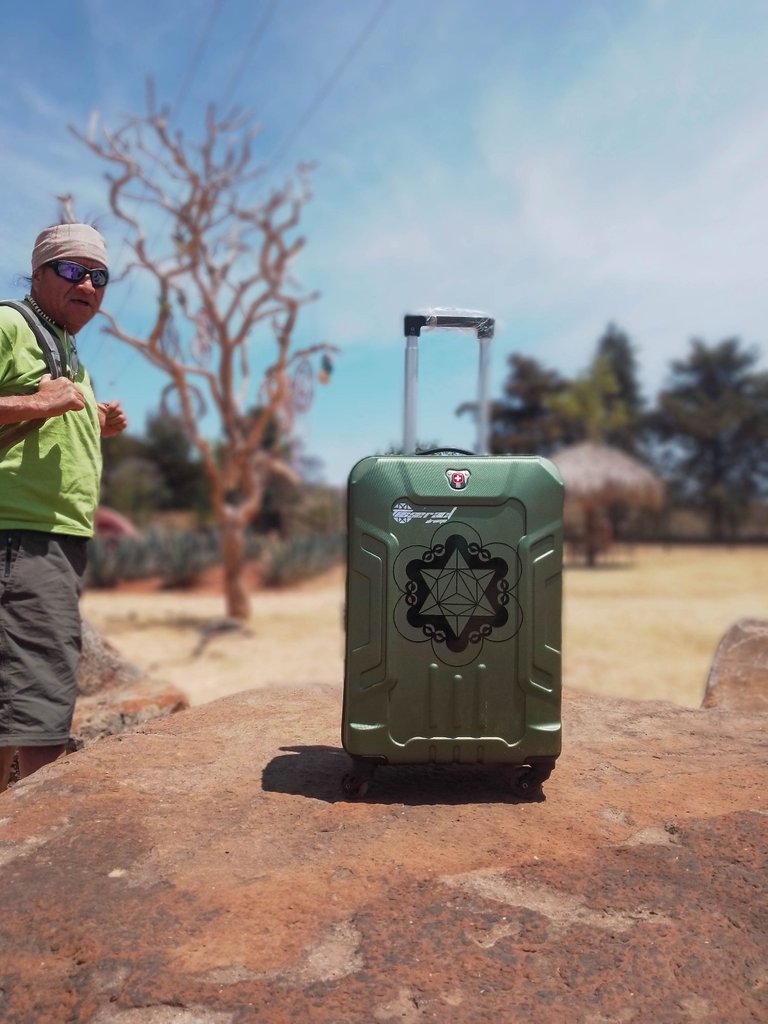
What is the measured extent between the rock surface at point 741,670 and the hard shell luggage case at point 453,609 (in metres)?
1.54

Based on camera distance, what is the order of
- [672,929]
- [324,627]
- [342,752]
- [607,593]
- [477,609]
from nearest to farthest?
[672,929], [477,609], [342,752], [324,627], [607,593]

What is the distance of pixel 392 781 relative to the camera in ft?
7.91

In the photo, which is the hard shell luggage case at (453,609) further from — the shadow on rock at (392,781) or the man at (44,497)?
the man at (44,497)

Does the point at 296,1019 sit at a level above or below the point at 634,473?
below

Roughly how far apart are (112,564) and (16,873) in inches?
633

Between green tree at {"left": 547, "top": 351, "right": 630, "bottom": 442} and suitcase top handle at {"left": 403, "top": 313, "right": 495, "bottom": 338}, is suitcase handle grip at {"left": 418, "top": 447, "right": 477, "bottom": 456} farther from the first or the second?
green tree at {"left": 547, "top": 351, "right": 630, "bottom": 442}

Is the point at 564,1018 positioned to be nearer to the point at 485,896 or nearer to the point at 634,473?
the point at 485,896

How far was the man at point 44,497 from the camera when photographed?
2.41m

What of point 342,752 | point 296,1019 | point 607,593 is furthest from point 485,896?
point 607,593

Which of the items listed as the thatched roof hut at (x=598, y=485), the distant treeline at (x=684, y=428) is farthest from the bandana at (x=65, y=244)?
the distant treeline at (x=684, y=428)

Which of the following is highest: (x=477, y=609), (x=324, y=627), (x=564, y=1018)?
(x=477, y=609)

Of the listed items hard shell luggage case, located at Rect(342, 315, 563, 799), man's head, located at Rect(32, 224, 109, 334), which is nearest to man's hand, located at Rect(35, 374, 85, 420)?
man's head, located at Rect(32, 224, 109, 334)

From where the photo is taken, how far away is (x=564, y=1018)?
1.44 m

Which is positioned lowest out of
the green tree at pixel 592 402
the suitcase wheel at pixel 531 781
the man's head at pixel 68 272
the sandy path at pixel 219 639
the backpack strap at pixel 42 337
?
the sandy path at pixel 219 639
